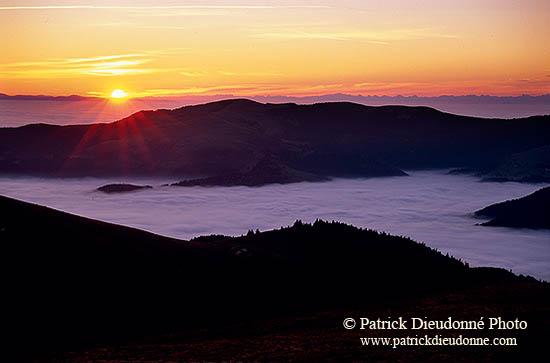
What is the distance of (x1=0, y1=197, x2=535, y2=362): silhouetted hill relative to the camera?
47.5m

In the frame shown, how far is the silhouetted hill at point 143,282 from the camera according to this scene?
4747 centimetres

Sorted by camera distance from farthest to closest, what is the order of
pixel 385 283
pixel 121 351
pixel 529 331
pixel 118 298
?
pixel 385 283 < pixel 118 298 < pixel 121 351 < pixel 529 331

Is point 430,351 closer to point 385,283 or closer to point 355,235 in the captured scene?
point 385,283

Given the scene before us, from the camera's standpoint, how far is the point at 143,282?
56.9m

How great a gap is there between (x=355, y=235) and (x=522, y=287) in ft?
189

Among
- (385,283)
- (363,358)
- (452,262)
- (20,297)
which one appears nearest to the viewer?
(363,358)

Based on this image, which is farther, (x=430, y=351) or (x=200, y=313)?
(x=200, y=313)

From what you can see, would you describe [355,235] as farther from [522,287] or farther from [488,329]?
[488,329]

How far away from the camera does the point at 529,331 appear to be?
28672mm

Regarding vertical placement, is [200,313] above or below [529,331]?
below

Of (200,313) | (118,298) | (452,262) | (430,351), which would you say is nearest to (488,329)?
(430,351)

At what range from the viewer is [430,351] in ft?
86.4

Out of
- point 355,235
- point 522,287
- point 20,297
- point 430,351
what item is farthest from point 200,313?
point 355,235

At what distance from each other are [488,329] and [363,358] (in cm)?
776
